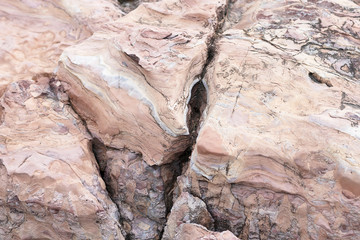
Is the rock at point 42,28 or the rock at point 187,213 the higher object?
the rock at point 42,28

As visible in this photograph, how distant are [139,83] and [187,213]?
3.55 feet

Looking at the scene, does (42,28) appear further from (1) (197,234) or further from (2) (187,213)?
(1) (197,234)

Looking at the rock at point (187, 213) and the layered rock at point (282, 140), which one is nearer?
the layered rock at point (282, 140)

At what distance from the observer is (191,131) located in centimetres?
274

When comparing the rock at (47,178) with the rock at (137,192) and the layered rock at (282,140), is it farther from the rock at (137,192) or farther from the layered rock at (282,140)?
the layered rock at (282,140)

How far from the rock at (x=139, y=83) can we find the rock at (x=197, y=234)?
1.87 ft

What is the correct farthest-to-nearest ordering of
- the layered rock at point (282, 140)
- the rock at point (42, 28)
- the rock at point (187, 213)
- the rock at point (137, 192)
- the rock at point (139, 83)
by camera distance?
the rock at point (42, 28), the rock at point (137, 192), the rock at point (139, 83), the rock at point (187, 213), the layered rock at point (282, 140)

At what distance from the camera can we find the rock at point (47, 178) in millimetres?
2494

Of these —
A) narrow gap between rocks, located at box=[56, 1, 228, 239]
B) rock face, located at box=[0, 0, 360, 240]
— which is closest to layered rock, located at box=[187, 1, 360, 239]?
rock face, located at box=[0, 0, 360, 240]

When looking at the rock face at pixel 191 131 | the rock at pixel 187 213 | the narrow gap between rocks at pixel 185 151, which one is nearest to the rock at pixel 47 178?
the rock face at pixel 191 131

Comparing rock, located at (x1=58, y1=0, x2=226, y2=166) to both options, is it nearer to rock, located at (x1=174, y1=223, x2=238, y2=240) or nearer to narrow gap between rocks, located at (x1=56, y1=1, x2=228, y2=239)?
narrow gap between rocks, located at (x1=56, y1=1, x2=228, y2=239)

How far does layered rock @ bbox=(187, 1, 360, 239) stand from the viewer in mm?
2250

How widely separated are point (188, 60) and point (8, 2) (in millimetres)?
2252

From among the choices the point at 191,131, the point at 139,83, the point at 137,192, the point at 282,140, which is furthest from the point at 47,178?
the point at 282,140
